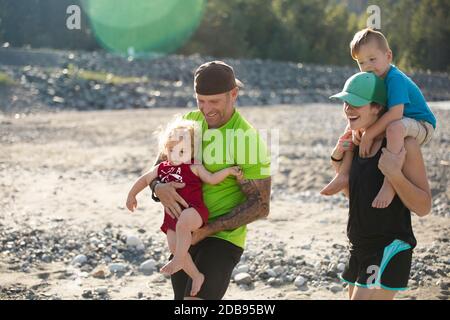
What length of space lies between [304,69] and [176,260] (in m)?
47.2

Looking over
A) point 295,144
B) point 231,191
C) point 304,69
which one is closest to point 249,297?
point 231,191

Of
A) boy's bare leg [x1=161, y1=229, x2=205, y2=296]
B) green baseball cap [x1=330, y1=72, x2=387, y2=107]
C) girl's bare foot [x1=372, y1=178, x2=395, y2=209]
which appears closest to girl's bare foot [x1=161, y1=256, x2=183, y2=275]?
boy's bare leg [x1=161, y1=229, x2=205, y2=296]

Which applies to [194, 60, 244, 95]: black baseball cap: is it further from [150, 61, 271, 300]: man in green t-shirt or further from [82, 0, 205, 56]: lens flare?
[82, 0, 205, 56]: lens flare

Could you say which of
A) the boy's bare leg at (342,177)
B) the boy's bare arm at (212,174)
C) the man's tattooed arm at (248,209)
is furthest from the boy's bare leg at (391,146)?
the boy's bare arm at (212,174)

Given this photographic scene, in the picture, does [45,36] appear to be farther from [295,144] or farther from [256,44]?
[295,144]

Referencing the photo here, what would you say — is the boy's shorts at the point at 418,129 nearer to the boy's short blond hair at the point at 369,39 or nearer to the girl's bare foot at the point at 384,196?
the girl's bare foot at the point at 384,196

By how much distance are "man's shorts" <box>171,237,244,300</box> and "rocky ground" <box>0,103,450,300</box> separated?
9.16ft

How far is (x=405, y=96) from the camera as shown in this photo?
3.75m

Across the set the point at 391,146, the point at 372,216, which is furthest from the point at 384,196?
the point at 391,146

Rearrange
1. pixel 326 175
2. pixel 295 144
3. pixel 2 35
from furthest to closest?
1. pixel 2 35
2. pixel 295 144
3. pixel 326 175

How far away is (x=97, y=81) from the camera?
34344mm

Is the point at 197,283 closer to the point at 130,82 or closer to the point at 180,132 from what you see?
the point at 180,132

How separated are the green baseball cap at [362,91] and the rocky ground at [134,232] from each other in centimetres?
335
